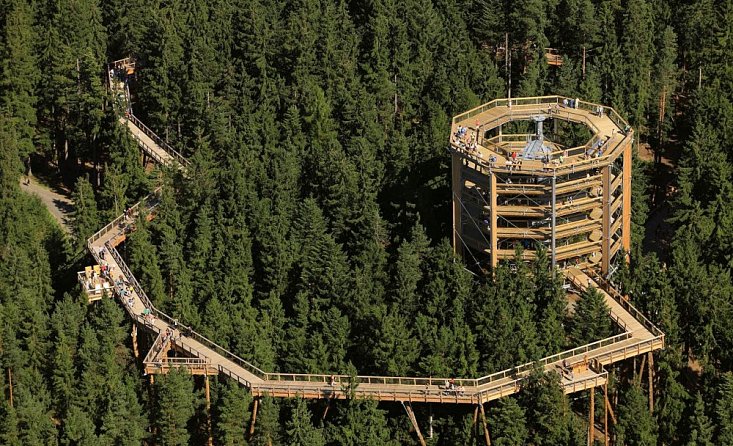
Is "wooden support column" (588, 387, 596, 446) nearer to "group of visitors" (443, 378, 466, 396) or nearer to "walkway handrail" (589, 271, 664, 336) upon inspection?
"walkway handrail" (589, 271, 664, 336)

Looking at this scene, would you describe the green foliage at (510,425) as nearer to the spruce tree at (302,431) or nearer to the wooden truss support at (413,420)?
the wooden truss support at (413,420)

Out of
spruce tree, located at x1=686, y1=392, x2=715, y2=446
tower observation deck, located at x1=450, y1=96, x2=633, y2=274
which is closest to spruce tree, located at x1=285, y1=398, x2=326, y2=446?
tower observation deck, located at x1=450, y1=96, x2=633, y2=274

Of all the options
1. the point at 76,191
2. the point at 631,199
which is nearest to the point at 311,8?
the point at 76,191

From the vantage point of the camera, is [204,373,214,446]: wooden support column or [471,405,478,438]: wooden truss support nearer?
[471,405,478,438]: wooden truss support

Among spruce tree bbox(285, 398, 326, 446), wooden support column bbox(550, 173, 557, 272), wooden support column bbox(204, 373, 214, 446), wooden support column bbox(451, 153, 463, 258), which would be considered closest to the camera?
spruce tree bbox(285, 398, 326, 446)

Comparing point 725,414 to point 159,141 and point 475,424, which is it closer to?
point 475,424

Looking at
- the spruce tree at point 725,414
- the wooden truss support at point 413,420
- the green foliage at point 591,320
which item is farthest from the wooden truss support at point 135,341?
the spruce tree at point 725,414
